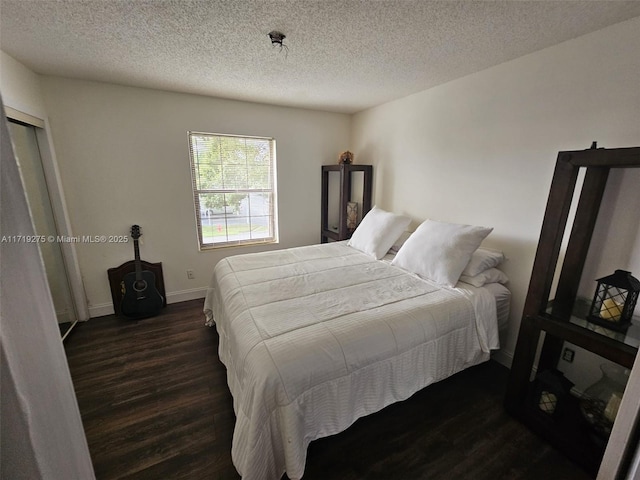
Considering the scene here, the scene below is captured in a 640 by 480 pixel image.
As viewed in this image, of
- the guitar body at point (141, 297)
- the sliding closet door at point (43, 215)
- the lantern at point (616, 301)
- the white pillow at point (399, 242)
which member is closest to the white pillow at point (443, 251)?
the white pillow at point (399, 242)

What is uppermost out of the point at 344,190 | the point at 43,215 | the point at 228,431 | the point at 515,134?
the point at 515,134

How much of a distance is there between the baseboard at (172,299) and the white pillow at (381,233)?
203 cm

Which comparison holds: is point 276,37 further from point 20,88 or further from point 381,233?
point 20,88

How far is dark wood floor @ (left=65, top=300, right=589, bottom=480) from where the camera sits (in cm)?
138

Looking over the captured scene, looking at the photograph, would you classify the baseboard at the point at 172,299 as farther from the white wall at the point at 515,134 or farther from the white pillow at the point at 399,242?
the white wall at the point at 515,134

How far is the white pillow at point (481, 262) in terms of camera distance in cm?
203

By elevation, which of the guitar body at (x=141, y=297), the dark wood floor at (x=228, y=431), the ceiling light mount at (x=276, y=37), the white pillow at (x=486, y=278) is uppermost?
the ceiling light mount at (x=276, y=37)

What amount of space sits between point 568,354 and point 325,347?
1756 millimetres

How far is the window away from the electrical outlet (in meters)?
3.07

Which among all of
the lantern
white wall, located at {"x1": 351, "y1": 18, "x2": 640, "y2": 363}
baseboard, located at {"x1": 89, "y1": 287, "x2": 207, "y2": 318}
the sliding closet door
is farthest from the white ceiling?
baseboard, located at {"x1": 89, "y1": 287, "x2": 207, "y2": 318}

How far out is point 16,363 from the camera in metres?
0.48

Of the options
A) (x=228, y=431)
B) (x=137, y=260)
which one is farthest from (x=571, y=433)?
(x=137, y=260)

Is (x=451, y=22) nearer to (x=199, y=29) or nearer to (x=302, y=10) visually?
(x=302, y=10)

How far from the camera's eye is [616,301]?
1.43 meters
